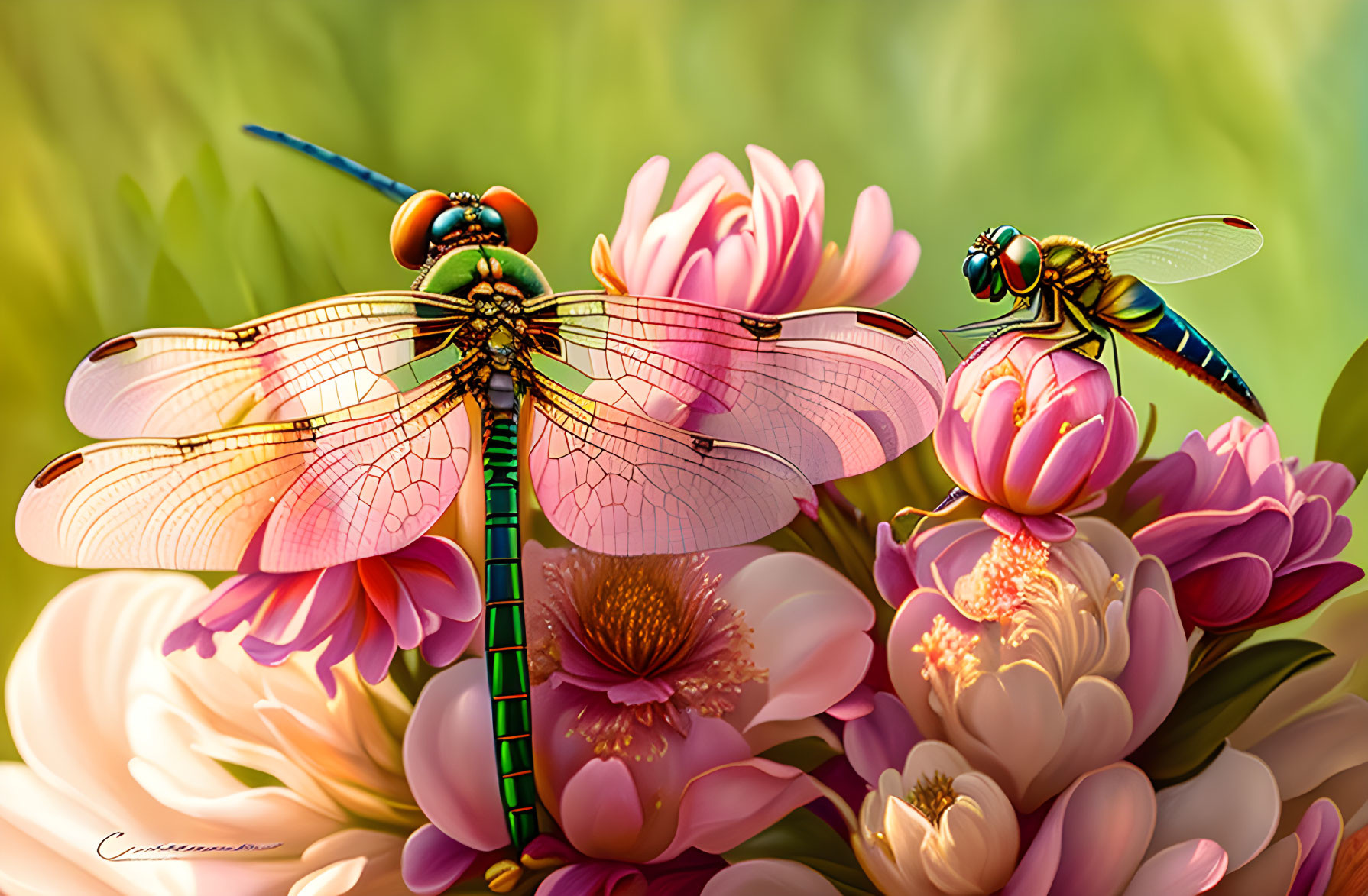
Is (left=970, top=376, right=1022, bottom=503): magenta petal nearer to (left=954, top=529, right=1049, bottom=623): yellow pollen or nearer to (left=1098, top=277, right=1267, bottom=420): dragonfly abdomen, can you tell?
(left=954, top=529, right=1049, bottom=623): yellow pollen

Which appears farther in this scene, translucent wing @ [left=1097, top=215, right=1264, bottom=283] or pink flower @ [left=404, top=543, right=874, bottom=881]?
translucent wing @ [left=1097, top=215, right=1264, bottom=283]

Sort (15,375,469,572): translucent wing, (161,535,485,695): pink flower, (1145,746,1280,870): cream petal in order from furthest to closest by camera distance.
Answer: (1145,746,1280,870): cream petal, (161,535,485,695): pink flower, (15,375,469,572): translucent wing

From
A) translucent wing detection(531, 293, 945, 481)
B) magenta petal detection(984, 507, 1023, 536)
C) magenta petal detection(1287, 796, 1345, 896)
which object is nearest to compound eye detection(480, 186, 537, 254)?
translucent wing detection(531, 293, 945, 481)

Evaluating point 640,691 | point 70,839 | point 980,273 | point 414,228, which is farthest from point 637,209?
point 70,839

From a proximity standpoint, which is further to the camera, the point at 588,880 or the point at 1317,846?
the point at 1317,846

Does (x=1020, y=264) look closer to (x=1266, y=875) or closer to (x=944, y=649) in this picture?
(x=944, y=649)
